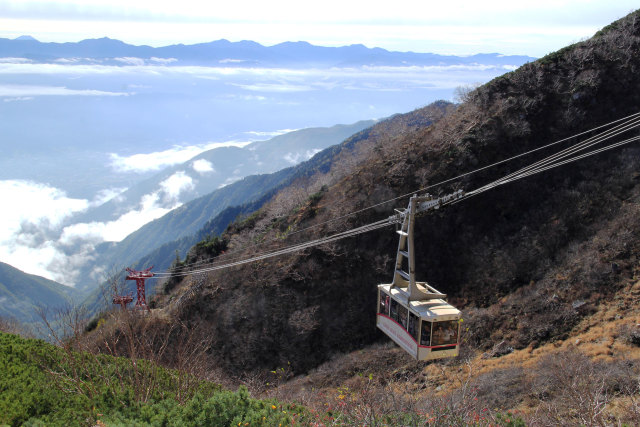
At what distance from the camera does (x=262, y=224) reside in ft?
147

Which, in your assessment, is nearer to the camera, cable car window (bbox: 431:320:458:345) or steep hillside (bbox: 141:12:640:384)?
cable car window (bbox: 431:320:458:345)

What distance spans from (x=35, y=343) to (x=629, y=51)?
46.3 m

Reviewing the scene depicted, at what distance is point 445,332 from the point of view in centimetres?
1419

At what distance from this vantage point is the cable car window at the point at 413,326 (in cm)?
1434

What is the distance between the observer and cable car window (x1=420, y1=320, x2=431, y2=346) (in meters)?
14.0

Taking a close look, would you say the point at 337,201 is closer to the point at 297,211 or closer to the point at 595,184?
the point at 297,211

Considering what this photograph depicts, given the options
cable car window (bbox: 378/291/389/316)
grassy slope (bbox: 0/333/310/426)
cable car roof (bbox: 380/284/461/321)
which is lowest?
grassy slope (bbox: 0/333/310/426)

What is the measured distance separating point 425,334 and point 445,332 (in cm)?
71

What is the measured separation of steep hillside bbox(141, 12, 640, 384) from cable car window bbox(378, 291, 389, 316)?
7752 millimetres

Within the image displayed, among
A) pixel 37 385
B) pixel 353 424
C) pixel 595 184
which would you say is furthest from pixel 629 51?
pixel 37 385

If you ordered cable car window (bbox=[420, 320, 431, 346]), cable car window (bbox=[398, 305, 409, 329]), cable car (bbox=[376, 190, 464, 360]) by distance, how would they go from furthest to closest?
cable car window (bbox=[398, 305, 409, 329]), cable car window (bbox=[420, 320, 431, 346]), cable car (bbox=[376, 190, 464, 360])

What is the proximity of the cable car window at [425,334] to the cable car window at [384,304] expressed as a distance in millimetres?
2718

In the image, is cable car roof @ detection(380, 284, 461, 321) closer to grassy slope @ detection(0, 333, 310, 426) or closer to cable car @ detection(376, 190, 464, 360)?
cable car @ detection(376, 190, 464, 360)

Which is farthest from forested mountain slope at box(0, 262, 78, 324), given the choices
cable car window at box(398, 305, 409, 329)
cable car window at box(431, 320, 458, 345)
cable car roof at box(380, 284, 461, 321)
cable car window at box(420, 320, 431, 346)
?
cable car window at box(431, 320, 458, 345)
